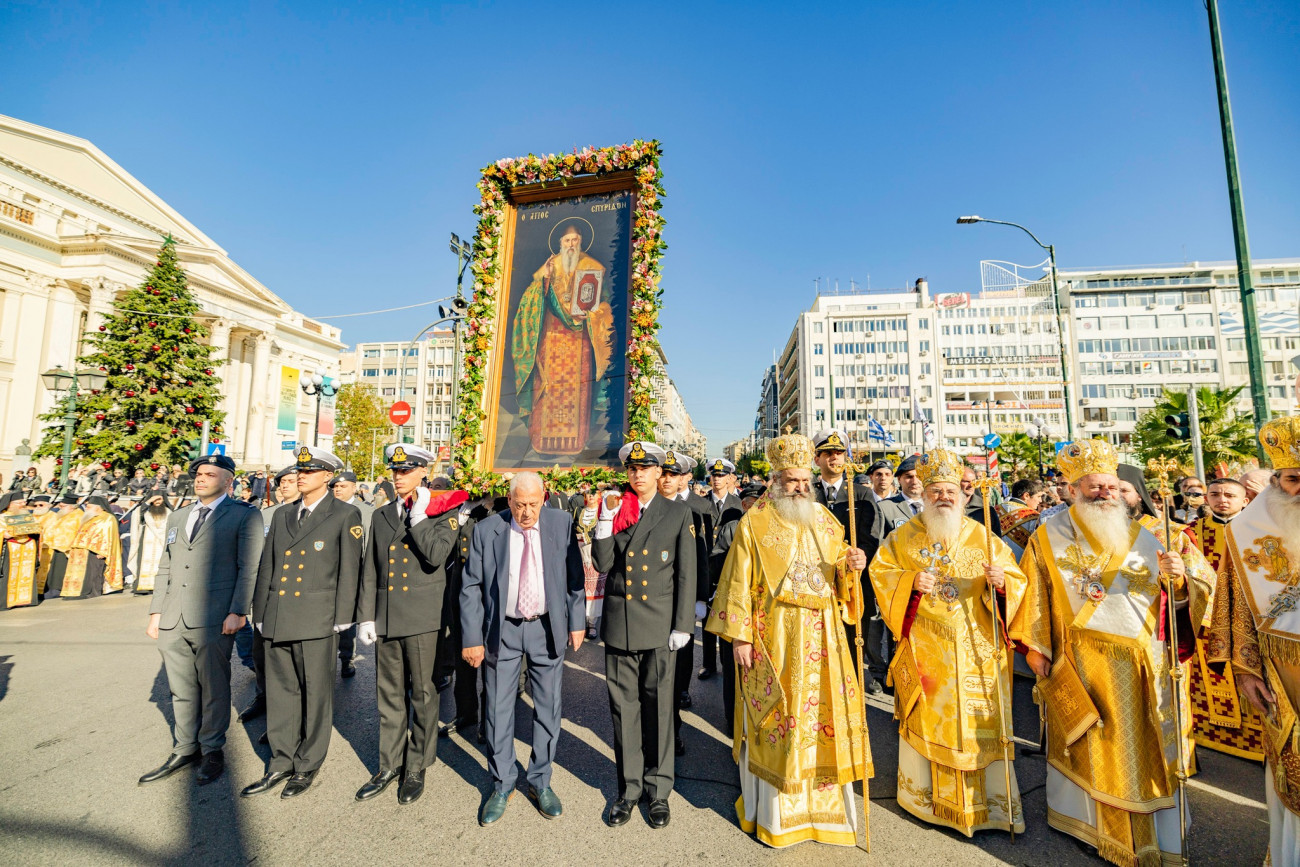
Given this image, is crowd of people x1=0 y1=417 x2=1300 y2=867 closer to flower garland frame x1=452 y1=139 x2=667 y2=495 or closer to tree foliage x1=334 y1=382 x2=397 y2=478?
flower garland frame x1=452 y1=139 x2=667 y2=495

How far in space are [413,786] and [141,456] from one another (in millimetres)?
26821

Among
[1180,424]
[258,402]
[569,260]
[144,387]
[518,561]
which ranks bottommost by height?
[518,561]

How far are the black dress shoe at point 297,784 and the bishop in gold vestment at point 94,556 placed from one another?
944 centimetres

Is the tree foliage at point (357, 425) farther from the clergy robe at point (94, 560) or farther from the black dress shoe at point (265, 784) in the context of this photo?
the black dress shoe at point (265, 784)

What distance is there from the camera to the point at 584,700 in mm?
5555

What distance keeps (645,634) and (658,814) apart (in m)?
1.03

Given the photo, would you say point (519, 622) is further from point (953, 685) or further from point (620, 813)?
point (953, 685)

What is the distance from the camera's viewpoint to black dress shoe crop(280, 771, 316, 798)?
372 cm

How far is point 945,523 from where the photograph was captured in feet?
11.7

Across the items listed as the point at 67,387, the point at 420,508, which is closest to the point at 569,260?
the point at 420,508

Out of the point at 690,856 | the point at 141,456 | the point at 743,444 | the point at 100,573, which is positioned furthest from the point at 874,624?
the point at 743,444

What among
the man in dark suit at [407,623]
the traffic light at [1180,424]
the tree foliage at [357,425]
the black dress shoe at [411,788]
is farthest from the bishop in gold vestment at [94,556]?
the tree foliage at [357,425]

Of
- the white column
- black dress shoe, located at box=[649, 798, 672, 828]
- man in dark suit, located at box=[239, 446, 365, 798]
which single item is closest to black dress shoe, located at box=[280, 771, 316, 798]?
man in dark suit, located at box=[239, 446, 365, 798]

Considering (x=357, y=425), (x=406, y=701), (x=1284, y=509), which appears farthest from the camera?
(x=357, y=425)
